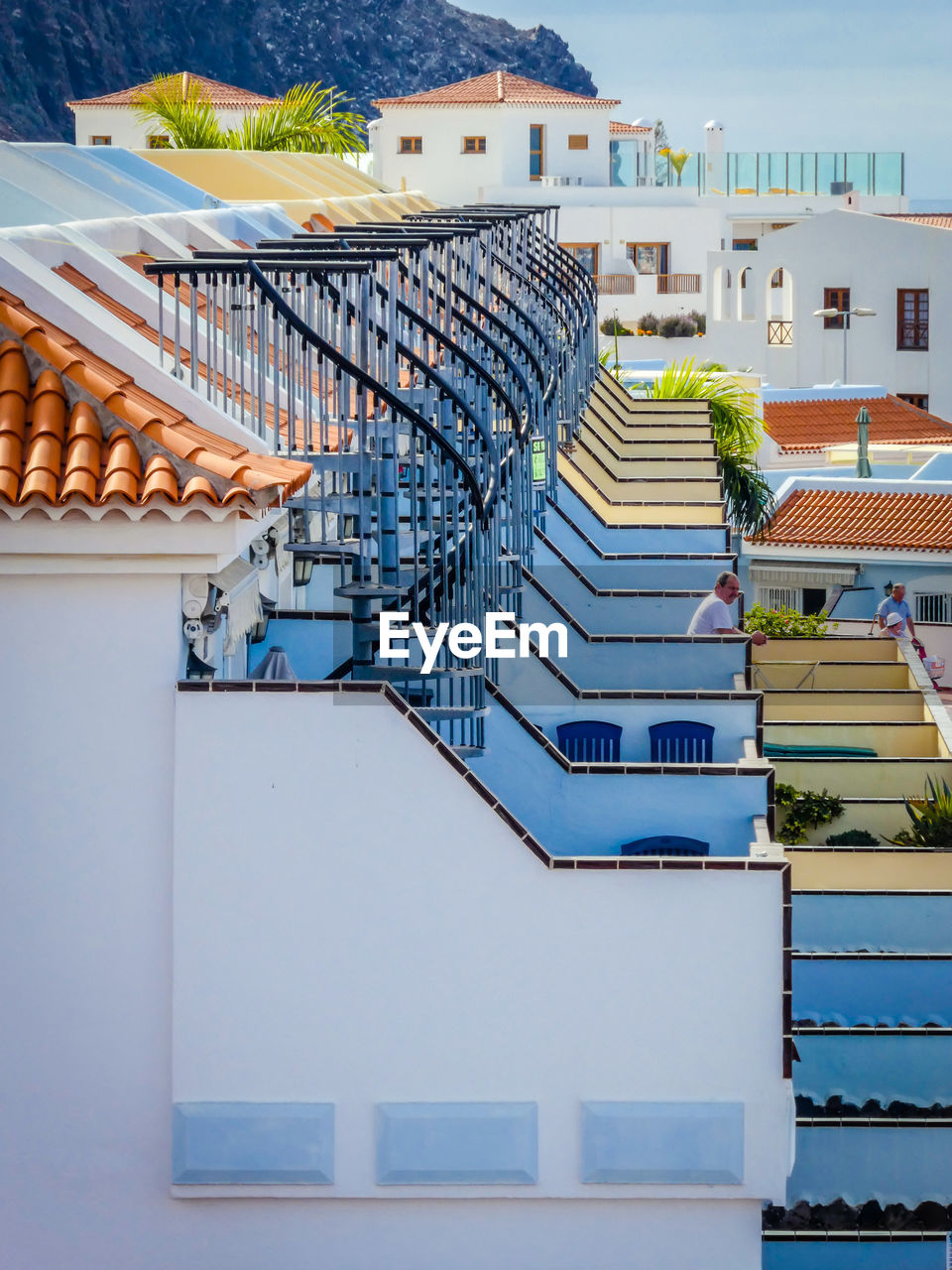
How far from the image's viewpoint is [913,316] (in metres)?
56.3

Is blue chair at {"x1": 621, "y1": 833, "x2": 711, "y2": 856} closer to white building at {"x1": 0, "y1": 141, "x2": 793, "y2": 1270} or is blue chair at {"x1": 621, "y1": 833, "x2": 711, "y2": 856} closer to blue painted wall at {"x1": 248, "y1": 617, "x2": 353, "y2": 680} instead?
blue painted wall at {"x1": 248, "y1": 617, "x2": 353, "y2": 680}

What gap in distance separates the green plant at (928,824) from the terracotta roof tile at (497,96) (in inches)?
2282

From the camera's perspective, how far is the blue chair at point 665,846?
10539mm

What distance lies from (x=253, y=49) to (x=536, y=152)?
1960 inches

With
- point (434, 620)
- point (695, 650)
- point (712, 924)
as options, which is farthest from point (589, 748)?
point (712, 924)

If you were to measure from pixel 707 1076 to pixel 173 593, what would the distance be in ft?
10.1

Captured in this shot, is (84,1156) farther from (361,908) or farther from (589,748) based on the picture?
(589,748)

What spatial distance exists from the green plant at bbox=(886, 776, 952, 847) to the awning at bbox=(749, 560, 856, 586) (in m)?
16.8

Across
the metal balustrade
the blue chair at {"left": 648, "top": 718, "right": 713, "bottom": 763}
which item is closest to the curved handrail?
the metal balustrade

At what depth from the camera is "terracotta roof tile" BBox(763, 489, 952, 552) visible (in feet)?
103

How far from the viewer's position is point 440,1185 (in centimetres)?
837

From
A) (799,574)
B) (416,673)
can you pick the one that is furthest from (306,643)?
(799,574)

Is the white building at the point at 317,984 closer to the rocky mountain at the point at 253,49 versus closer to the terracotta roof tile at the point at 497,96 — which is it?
the terracotta roof tile at the point at 497,96

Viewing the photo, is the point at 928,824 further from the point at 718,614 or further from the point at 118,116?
the point at 118,116
